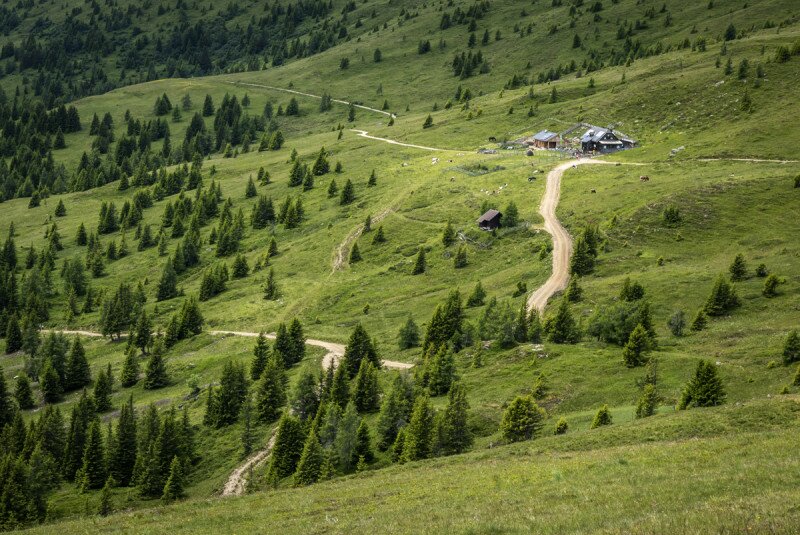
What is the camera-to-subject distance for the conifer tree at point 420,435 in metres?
62.0

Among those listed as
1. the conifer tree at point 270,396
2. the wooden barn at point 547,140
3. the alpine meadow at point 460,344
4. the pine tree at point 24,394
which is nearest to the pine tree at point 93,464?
the alpine meadow at point 460,344

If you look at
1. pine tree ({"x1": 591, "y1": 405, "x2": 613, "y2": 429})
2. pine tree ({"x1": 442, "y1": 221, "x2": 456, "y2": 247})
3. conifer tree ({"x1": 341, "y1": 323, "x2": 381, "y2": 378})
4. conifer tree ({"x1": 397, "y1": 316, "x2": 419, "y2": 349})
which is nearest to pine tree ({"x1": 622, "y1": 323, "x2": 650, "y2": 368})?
pine tree ({"x1": 591, "y1": 405, "x2": 613, "y2": 429})

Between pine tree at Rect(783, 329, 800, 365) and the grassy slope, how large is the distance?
66.7 ft

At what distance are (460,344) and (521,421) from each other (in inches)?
1310

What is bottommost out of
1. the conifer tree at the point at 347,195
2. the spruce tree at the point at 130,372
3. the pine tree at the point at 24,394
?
the pine tree at the point at 24,394

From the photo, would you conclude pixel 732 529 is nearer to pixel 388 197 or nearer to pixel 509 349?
pixel 509 349

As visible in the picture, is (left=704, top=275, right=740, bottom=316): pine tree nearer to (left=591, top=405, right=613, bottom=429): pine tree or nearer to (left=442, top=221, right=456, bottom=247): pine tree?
(left=591, top=405, right=613, bottom=429): pine tree

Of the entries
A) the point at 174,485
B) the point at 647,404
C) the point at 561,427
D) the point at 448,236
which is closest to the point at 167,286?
the point at 448,236

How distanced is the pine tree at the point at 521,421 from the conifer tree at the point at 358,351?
34.2 metres

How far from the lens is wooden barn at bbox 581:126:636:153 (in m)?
171

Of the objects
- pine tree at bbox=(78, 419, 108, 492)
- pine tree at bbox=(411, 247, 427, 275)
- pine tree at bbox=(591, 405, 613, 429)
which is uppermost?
pine tree at bbox=(591, 405, 613, 429)

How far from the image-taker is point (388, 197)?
170 metres

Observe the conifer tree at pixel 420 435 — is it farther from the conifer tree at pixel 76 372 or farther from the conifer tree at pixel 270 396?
the conifer tree at pixel 76 372

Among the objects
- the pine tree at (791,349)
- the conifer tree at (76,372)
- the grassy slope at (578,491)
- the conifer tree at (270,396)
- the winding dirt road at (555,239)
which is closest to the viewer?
the grassy slope at (578,491)
